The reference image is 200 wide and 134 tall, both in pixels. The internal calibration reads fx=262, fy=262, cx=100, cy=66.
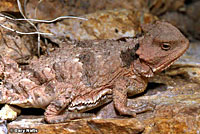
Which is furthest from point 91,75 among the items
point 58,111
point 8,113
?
point 8,113

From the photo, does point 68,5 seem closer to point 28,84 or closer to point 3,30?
point 3,30

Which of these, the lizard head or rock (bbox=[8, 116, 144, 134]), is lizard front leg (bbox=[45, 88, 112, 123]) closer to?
rock (bbox=[8, 116, 144, 134])

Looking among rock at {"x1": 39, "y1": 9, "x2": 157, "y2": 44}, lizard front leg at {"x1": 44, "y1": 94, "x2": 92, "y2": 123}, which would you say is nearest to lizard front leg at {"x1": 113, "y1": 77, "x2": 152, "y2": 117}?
lizard front leg at {"x1": 44, "y1": 94, "x2": 92, "y2": 123}

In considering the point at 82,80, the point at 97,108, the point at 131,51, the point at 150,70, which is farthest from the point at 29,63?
the point at 150,70

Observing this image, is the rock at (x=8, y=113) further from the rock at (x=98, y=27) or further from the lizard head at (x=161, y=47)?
the lizard head at (x=161, y=47)

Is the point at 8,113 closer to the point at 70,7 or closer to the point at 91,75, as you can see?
the point at 91,75
